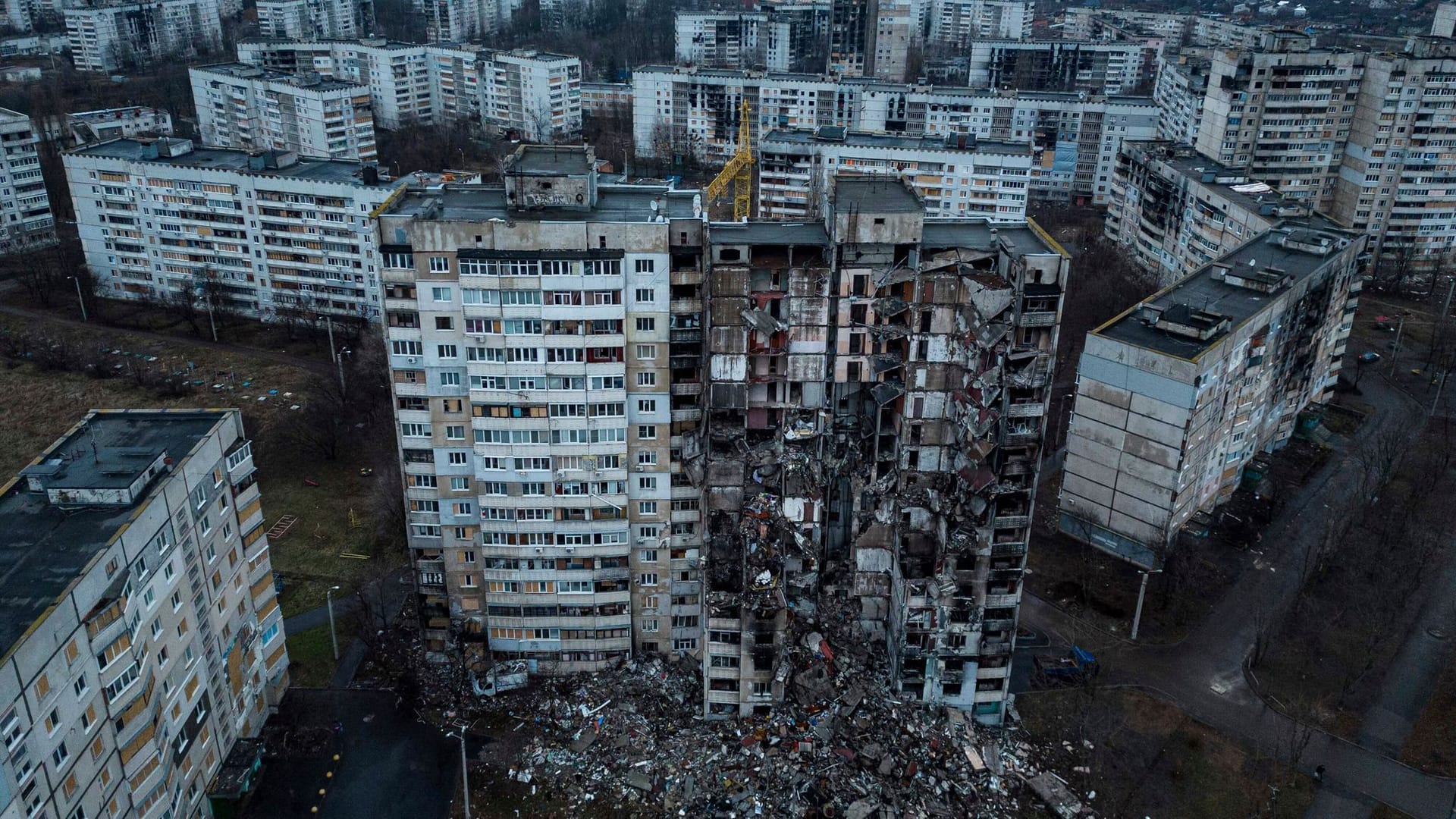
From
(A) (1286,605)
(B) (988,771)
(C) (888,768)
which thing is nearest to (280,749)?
(C) (888,768)

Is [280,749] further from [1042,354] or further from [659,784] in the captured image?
[1042,354]

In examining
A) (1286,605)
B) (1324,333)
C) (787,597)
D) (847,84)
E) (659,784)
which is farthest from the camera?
(847,84)

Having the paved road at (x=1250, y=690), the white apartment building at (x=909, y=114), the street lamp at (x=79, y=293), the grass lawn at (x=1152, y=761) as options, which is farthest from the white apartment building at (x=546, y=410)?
the white apartment building at (x=909, y=114)

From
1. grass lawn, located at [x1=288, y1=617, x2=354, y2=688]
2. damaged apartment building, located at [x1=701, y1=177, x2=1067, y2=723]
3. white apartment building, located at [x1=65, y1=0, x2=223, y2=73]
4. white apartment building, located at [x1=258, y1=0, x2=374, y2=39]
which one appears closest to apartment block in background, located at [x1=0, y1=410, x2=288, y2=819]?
grass lawn, located at [x1=288, y1=617, x2=354, y2=688]

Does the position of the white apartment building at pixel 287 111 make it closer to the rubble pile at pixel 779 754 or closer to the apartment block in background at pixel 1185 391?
the rubble pile at pixel 779 754

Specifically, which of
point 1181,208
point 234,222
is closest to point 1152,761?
point 1181,208

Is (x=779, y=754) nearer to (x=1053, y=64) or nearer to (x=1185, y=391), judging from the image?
(x=1185, y=391)
